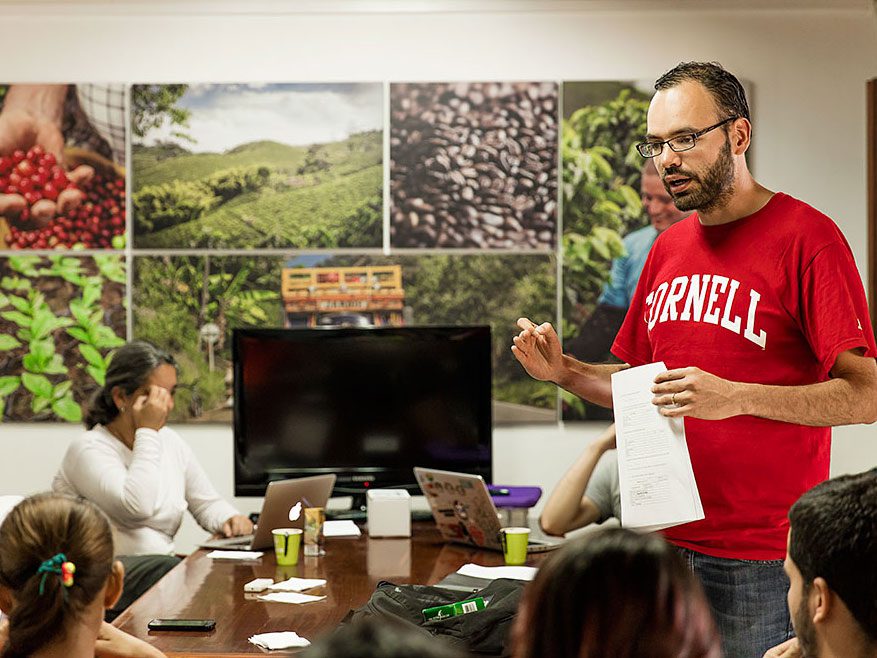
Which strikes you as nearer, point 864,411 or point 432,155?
point 864,411

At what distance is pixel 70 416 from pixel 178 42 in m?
1.50

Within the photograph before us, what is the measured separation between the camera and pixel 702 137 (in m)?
1.91

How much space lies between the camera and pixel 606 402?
225cm

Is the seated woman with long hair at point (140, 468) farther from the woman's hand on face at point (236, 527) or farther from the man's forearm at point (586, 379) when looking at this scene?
the man's forearm at point (586, 379)

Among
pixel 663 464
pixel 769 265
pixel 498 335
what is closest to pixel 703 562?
pixel 663 464

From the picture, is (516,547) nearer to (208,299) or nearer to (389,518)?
(389,518)

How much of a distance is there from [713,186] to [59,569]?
126 cm

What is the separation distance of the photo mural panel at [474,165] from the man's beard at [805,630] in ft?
9.25

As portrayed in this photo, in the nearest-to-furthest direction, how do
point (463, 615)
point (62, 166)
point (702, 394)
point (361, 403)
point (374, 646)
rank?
point (374, 646)
point (702, 394)
point (463, 615)
point (361, 403)
point (62, 166)

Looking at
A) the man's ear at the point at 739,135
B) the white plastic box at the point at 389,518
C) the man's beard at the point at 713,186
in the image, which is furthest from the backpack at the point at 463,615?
the white plastic box at the point at 389,518

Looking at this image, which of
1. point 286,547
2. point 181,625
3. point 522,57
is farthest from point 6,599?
point 522,57

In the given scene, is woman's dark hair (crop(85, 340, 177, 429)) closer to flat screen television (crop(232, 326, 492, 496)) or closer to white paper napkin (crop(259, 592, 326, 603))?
flat screen television (crop(232, 326, 492, 496))

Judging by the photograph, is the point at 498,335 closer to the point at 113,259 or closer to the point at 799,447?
the point at 113,259

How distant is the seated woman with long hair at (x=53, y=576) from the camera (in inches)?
70.3
